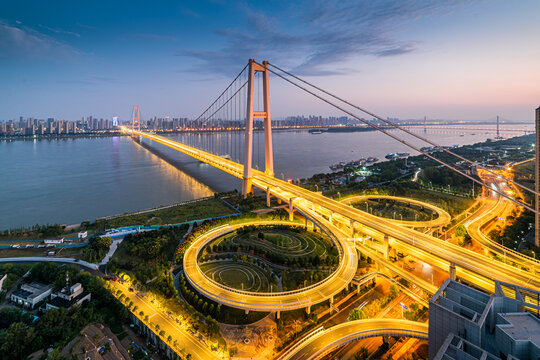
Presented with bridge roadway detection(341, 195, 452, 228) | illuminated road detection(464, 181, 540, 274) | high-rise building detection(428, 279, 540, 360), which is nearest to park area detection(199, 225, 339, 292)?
bridge roadway detection(341, 195, 452, 228)

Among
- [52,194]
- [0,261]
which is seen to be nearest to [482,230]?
[0,261]

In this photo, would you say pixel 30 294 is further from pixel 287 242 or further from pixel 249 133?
pixel 249 133

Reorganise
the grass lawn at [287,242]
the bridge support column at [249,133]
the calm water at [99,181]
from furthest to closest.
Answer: the bridge support column at [249,133]
the calm water at [99,181]
the grass lawn at [287,242]

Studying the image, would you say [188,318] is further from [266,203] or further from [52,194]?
[52,194]

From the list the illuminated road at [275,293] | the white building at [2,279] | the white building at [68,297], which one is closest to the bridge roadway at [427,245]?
the illuminated road at [275,293]

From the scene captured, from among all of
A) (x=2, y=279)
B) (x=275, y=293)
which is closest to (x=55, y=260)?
(x=2, y=279)

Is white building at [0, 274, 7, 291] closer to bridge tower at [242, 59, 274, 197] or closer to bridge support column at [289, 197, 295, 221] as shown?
bridge support column at [289, 197, 295, 221]

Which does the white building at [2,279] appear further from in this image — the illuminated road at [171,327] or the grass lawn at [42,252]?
the illuminated road at [171,327]
